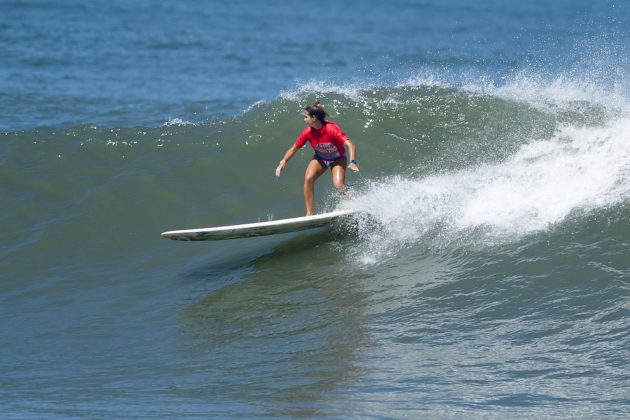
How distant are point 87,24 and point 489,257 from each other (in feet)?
84.1

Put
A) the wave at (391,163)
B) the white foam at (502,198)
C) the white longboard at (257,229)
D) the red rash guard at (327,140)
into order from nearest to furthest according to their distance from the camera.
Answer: the white longboard at (257,229), the white foam at (502,198), the red rash guard at (327,140), the wave at (391,163)

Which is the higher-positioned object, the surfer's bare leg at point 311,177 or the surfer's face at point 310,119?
the surfer's face at point 310,119

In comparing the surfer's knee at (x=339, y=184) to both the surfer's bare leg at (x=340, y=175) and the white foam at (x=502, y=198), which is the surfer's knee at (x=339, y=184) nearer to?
the surfer's bare leg at (x=340, y=175)

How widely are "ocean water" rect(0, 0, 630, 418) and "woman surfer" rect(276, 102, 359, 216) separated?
1.55 feet

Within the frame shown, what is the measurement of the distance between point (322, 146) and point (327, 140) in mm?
112

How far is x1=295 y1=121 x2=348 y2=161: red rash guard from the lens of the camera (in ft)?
35.5

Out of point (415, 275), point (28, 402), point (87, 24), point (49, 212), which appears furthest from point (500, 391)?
point (87, 24)

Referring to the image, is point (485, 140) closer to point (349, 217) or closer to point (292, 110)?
point (292, 110)

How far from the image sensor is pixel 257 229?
10.8 m

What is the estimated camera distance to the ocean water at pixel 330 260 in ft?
24.6

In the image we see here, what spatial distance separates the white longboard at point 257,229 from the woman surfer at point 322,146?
0.90 ft

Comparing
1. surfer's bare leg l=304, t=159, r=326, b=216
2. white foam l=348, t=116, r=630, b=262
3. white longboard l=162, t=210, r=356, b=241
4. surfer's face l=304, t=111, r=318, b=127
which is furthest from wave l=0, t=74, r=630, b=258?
surfer's face l=304, t=111, r=318, b=127

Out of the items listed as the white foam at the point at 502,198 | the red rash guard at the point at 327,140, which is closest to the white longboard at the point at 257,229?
the white foam at the point at 502,198

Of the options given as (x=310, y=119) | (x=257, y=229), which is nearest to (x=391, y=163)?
(x=310, y=119)
